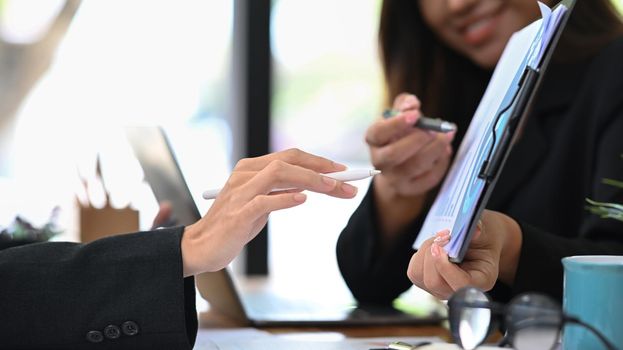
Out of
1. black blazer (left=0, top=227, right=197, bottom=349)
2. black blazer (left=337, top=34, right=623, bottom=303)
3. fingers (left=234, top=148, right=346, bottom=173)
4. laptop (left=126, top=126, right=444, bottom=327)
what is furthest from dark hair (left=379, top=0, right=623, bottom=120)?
black blazer (left=0, top=227, right=197, bottom=349)

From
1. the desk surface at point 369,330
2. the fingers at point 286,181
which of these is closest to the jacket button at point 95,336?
the fingers at point 286,181

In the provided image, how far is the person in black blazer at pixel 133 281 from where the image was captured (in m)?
0.95

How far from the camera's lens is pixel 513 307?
2.16 feet

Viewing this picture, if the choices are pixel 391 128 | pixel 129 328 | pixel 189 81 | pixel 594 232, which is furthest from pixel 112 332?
pixel 189 81

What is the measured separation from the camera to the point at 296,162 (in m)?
1.00

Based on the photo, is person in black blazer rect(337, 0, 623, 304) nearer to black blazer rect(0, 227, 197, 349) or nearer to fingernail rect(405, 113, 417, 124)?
fingernail rect(405, 113, 417, 124)

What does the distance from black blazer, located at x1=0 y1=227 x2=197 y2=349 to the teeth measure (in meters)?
0.93

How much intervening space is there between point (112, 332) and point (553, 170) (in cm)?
91

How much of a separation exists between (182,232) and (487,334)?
400 millimetres

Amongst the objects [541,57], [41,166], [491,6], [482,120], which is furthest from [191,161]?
[541,57]

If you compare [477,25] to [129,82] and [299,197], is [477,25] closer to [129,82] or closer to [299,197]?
[299,197]

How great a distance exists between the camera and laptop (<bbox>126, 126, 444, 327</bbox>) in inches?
51.8

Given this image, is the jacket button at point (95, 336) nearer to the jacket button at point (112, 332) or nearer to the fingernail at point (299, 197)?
the jacket button at point (112, 332)

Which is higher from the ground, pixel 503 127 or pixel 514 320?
pixel 503 127
